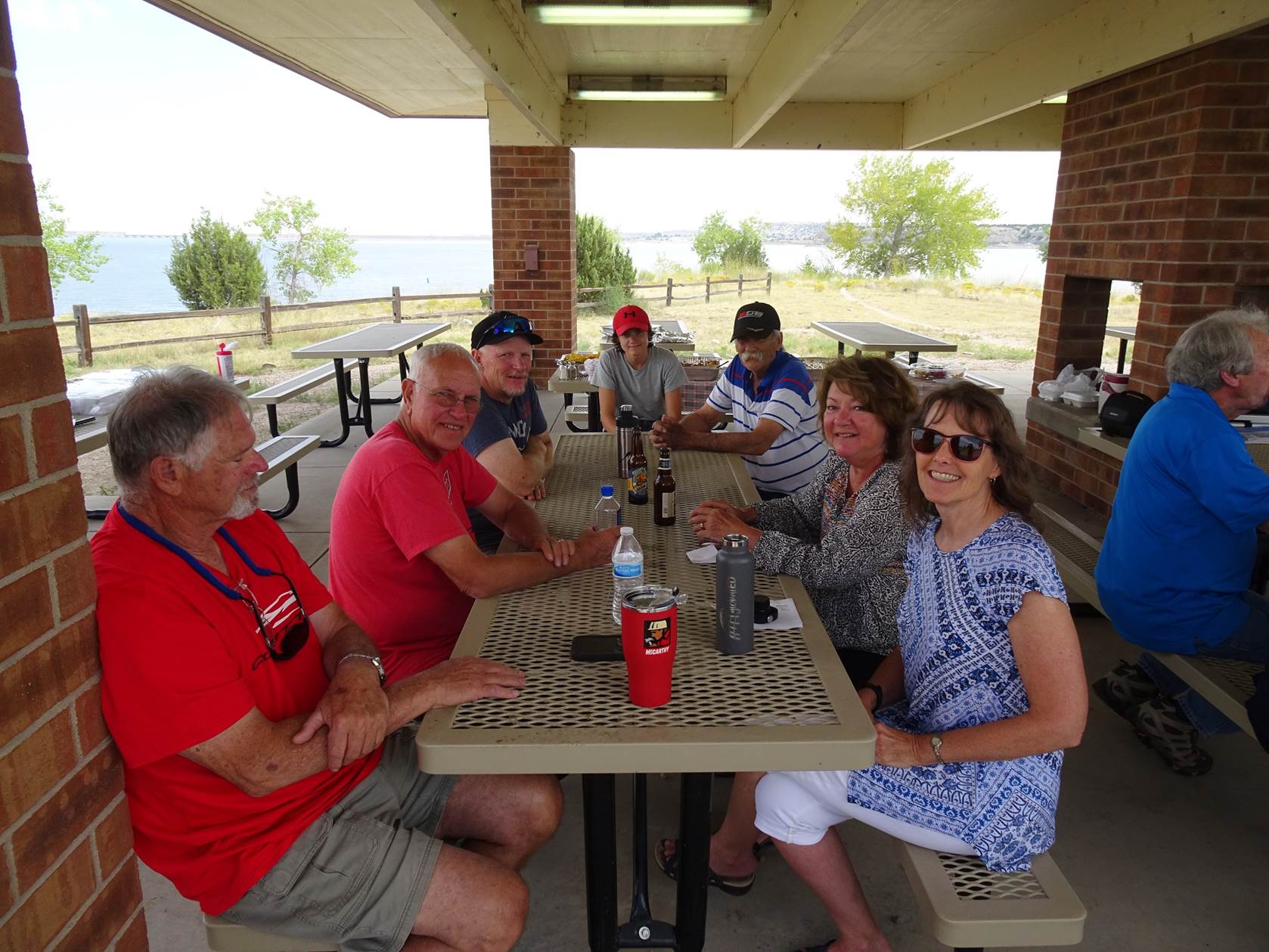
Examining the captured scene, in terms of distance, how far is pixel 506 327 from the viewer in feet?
11.2

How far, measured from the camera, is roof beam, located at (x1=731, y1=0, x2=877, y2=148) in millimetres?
3834

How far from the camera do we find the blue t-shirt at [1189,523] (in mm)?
2463

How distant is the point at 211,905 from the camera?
156 cm

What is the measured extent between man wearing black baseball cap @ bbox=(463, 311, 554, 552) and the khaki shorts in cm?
146

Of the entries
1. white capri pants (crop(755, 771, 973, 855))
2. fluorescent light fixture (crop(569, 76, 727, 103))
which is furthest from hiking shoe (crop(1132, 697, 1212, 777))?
fluorescent light fixture (crop(569, 76, 727, 103))

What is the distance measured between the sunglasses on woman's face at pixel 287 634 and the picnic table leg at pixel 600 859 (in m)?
0.67

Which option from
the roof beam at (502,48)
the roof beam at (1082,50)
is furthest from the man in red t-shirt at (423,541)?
the roof beam at (1082,50)

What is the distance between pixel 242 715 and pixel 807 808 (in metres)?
1.21

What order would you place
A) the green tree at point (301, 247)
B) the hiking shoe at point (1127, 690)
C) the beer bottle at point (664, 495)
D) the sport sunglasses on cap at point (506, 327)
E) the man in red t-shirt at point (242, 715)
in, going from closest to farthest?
1. the man in red t-shirt at point (242, 715)
2. the beer bottle at point (664, 495)
3. the hiking shoe at point (1127, 690)
4. the sport sunglasses on cap at point (506, 327)
5. the green tree at point (301, 247)

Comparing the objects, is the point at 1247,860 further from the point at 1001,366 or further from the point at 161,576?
the point at 1001,366

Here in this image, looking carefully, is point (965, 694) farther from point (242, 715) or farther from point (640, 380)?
point (640, 380)

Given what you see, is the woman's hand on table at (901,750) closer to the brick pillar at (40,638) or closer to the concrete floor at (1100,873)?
the concrete floor at (1100,873)

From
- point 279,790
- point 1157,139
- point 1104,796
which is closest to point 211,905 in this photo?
point 279,790

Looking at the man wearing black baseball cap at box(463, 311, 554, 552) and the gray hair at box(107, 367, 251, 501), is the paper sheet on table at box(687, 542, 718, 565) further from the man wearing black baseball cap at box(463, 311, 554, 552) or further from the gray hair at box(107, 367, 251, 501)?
the gray hair at box(107, 367, 251, 501)
